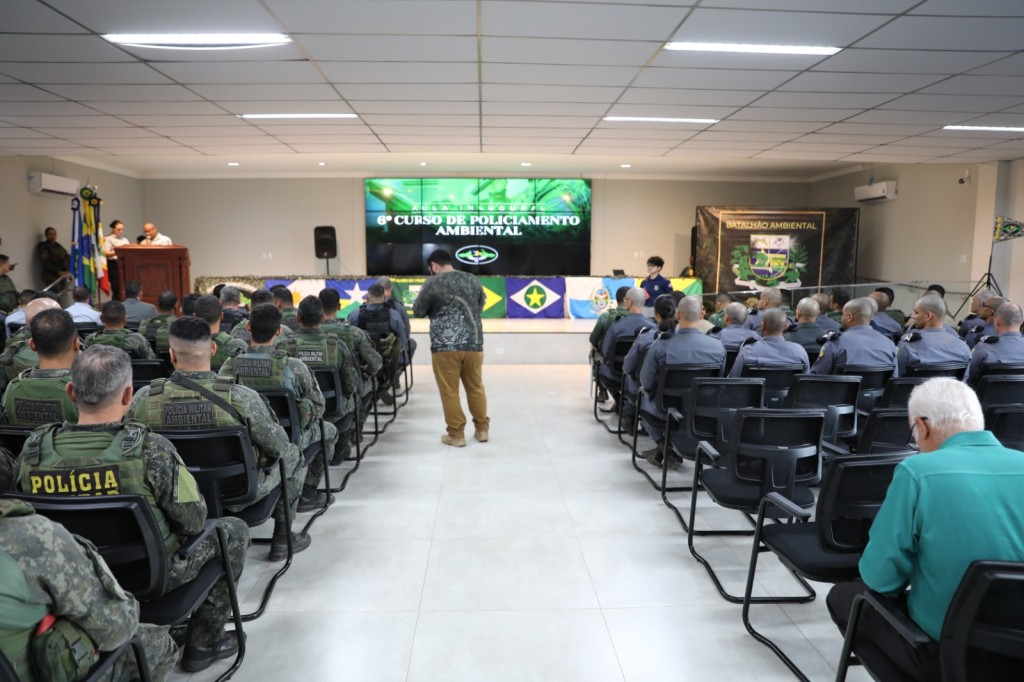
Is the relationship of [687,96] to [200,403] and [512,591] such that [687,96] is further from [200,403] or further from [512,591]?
[200,403]

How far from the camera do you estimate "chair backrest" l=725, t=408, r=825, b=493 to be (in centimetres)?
296

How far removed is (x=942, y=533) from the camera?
63.7 inches

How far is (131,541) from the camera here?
6.18 feet

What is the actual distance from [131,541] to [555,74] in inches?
150

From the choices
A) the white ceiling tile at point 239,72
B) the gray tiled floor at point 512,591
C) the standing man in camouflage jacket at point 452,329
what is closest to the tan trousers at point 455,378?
the standing man in camouflage jacket at point 452,329

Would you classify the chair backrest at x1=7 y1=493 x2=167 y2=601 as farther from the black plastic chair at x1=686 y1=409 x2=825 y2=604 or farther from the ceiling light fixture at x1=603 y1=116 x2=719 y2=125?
the ceiling light fixture at x1=603 y1=116 x2=719 y2=125

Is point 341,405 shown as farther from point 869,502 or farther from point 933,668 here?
point 933,668

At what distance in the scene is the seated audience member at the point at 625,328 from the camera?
217 inches

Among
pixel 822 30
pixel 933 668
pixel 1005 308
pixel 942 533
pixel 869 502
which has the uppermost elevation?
pixel 822 30

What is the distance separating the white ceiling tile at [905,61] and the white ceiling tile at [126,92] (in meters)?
4.57

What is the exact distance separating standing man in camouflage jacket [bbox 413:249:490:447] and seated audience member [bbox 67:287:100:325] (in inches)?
124

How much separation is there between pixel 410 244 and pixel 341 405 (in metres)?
10.8

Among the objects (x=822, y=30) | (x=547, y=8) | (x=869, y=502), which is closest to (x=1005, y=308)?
(x=822, y=30)

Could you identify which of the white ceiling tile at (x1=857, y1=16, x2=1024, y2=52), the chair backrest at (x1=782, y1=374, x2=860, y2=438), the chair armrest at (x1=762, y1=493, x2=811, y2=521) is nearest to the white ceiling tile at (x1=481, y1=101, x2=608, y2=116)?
the white ceiling tile at (x1=857, y1=16, x2=1024, y2=52)
